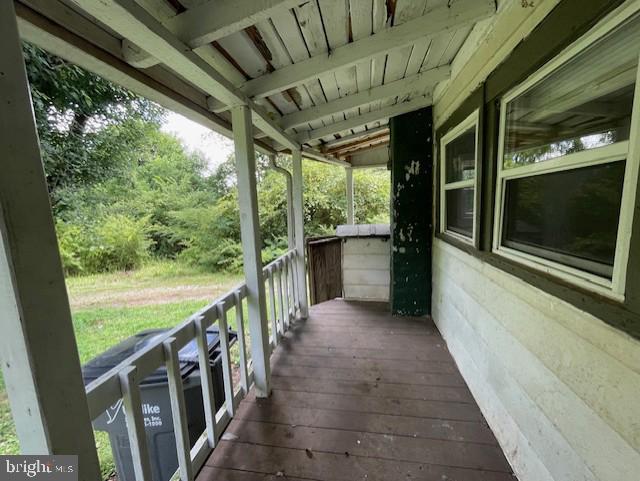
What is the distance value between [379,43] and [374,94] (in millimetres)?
826

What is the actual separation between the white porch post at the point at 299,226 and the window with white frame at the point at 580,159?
214 centimetres

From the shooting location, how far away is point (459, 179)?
2299 millimetres

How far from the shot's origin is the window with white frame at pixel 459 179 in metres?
2.00

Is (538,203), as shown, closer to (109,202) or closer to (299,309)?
(299,309)

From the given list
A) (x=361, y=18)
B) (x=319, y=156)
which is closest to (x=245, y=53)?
→ (x=361, y=18)

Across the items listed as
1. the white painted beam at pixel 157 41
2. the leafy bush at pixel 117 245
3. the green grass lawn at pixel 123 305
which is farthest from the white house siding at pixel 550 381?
the leafy bush at pixel 117 245

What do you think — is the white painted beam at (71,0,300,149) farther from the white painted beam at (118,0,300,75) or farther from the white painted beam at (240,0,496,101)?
the white painted beam at (240,0,496,101)

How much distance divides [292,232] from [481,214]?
85.4 inches

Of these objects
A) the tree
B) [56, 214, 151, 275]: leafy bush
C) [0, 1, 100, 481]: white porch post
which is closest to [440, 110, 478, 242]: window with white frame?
[0, 1, 100, 481]: white porch post

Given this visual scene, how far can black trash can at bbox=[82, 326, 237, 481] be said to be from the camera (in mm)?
1480

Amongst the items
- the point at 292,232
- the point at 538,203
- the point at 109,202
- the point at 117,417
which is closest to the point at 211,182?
the point at 109,202

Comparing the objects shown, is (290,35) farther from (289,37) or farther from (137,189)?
(137,189)

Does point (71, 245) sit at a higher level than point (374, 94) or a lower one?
lower
